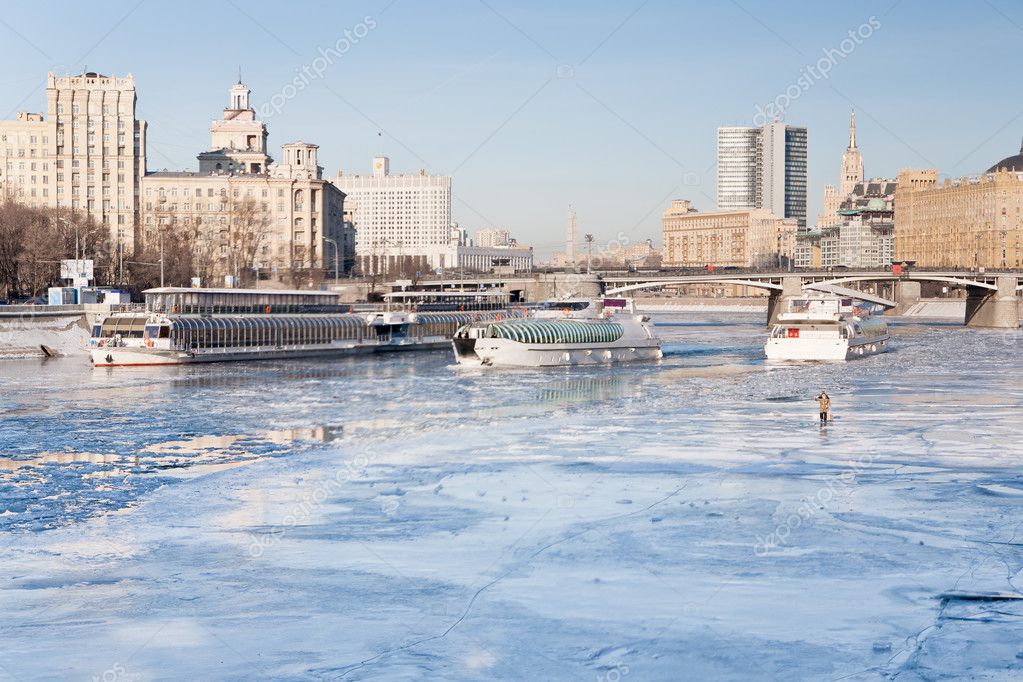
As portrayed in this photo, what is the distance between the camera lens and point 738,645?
1759cm

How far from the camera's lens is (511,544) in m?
23.5

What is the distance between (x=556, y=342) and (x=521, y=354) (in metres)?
3.03

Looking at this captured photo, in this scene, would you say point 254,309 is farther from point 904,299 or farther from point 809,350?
point 904,299

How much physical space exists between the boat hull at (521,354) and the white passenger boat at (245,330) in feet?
48.1

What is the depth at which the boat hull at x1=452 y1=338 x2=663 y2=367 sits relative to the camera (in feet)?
245

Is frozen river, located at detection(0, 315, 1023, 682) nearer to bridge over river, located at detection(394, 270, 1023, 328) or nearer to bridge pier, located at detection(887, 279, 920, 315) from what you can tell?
bridge over river, located at detection(394, 270, 1023, 328)

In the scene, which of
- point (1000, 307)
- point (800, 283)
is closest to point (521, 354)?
point (800, 283)

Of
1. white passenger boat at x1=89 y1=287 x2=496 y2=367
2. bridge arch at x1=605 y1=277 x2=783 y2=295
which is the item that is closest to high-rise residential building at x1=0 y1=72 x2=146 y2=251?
bridge arch at x1=605 y1=277 x2=783 y2=295

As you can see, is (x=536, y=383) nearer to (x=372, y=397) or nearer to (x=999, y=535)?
(x=372, y=397)

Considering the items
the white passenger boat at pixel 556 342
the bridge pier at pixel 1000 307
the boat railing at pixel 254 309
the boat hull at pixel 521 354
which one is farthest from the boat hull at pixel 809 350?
the bridge pier at pixel 1000 307

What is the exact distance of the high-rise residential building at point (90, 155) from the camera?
181375mm

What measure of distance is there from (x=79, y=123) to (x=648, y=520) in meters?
171

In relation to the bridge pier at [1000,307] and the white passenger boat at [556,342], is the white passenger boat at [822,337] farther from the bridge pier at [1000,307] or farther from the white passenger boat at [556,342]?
the bridge pier at [1000,307]

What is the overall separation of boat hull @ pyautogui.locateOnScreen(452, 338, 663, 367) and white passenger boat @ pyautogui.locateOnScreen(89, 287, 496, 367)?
1465cm
